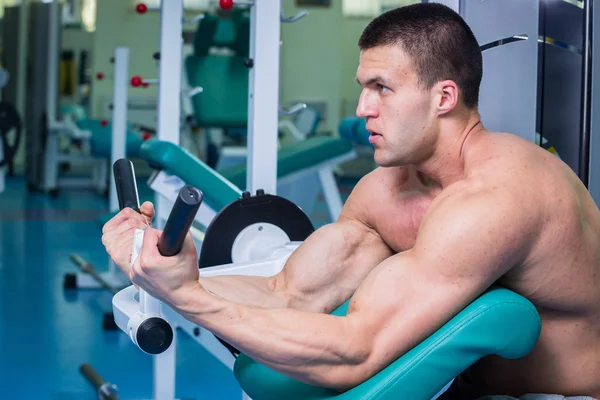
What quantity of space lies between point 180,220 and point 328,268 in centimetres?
71

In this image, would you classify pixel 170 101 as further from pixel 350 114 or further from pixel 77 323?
pixel 350 114

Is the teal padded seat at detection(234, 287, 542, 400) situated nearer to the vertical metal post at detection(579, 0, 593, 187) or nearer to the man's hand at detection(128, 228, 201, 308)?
the man's hand at detection(128, 228, 201, 308)

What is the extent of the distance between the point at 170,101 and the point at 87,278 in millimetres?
1987

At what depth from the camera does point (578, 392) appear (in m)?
1.48

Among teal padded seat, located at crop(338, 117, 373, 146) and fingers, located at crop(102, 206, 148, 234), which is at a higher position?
teal padded seat, located at crop(338, 117, 373, 146)

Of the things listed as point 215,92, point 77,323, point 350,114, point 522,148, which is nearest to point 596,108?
point 522,148

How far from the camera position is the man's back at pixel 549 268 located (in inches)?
53.1

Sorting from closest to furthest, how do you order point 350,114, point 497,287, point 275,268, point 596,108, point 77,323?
point 497,287 < point 275,268 < point 596,108 < point 77,323 < point 350,114

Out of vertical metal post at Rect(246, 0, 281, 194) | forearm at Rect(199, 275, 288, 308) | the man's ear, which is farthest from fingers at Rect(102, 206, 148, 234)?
vertical metal post at Rect(246, 0, 281, 194)

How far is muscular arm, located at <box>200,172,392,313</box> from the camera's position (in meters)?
1.74

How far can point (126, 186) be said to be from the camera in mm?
1605

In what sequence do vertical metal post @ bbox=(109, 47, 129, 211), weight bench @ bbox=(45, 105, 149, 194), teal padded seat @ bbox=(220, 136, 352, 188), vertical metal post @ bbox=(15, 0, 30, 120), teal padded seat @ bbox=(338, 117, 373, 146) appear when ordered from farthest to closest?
vertical metal post @ bbox=(15, 0, 30, 120), weight bench @ bbox=(45, 105, 149, 194), vertical metal post @ bbox=(109, 47, 129, 211), teal padded seat @ bbox=(338, 117, 373, 146), teal padded seat @ bbox=(220, 136, 352, 188)

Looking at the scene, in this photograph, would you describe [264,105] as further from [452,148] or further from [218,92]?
[218,92]

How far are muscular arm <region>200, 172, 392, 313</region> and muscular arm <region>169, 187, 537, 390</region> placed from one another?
43cm
